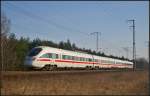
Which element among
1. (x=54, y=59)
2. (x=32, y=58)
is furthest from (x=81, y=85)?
(x=54, y=59)

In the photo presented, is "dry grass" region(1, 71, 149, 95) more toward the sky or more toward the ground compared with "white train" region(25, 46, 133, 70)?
more toward the ground

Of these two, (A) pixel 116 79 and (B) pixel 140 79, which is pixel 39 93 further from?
(B) pixel 140 79

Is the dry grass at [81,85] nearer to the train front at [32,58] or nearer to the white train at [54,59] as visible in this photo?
the train front at [32,58]

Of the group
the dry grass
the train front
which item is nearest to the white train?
the train front

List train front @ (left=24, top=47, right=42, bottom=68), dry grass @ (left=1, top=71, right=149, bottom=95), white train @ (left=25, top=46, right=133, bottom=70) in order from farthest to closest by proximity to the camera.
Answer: white train @ (left=25, top=46, right=133, bottom=70)
train front @ (left=24, top=47, right=42, bottom=68)
dry grass @ (left=1, top=71, right=149, bottom=95)

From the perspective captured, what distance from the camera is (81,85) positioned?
16703mm

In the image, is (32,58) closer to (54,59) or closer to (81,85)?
(54,59)

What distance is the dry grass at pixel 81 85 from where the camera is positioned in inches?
595

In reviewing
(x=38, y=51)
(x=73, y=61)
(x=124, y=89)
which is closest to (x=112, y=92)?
(x=124, y=89)

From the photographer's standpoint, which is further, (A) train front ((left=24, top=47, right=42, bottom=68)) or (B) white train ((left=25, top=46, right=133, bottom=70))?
(B) white train ((left=25, top=46, right=133, bottom=70))

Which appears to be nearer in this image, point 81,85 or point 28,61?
point 81,85

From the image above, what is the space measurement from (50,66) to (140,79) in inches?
764

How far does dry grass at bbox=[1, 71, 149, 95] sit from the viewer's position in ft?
49.6

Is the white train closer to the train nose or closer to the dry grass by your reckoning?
the train nose
